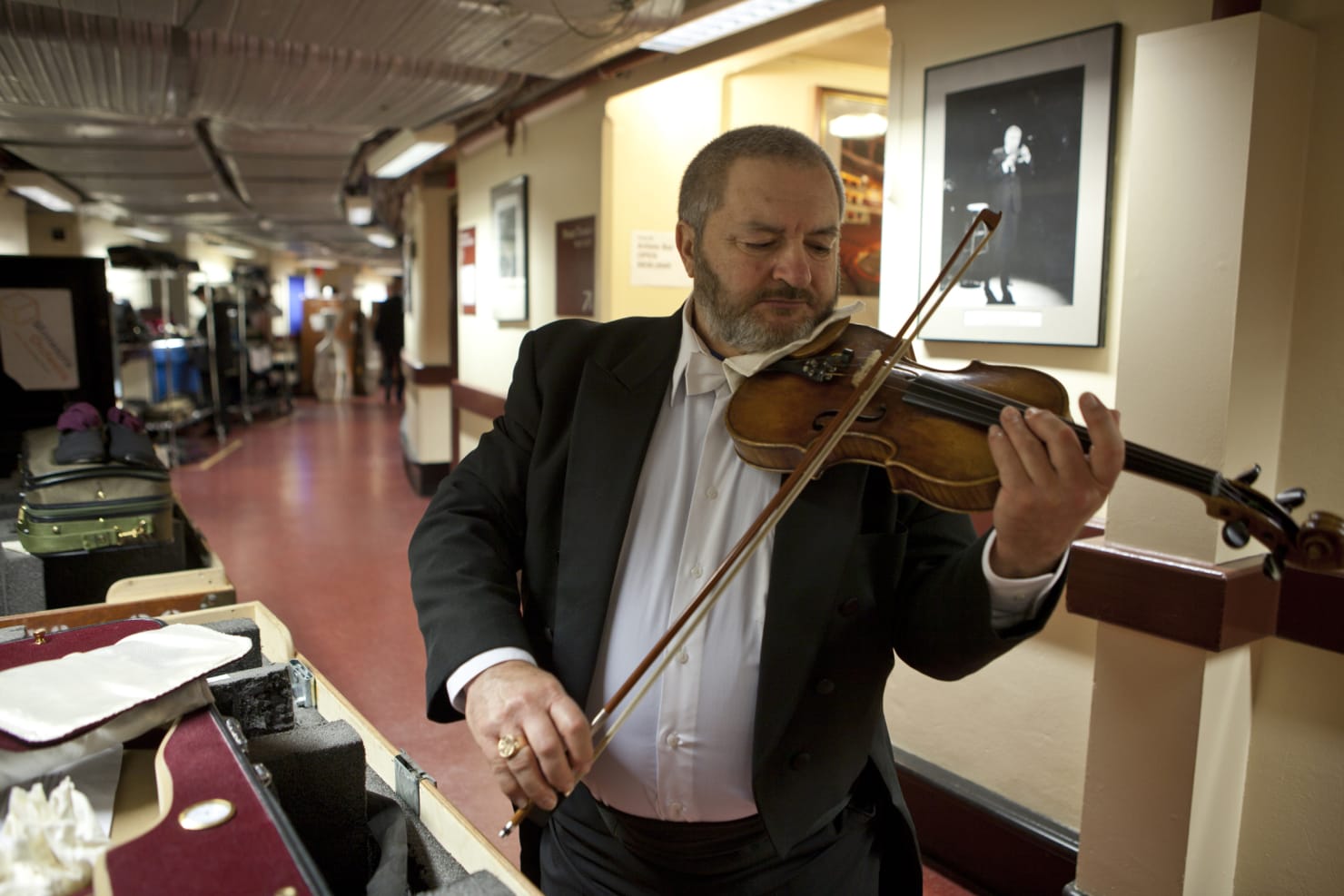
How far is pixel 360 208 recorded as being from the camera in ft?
30.0

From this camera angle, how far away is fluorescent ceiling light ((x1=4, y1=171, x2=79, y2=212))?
765 centimetres

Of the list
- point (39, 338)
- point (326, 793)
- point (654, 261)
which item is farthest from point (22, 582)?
point (654, 261)

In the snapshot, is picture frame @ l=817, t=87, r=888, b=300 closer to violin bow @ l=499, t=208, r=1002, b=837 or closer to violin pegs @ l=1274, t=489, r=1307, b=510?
violin bow @ l=499, t=208, r=1002, b=837

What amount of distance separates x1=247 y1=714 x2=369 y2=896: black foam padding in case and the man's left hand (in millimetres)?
855

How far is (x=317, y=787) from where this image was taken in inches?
46.2

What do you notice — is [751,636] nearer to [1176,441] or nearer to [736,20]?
[1176,441]

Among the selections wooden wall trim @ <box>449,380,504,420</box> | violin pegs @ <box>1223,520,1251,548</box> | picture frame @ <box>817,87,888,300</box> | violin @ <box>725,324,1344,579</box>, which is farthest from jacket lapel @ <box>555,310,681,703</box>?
wooden wall trim @ <box>449,380,504,420</box>

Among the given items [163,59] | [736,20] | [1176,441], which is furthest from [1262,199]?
[163,59]

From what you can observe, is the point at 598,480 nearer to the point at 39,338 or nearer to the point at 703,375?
the point at 703,375

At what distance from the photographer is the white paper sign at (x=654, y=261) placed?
4.41 meters

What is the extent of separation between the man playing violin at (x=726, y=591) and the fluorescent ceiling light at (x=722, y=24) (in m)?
1.81

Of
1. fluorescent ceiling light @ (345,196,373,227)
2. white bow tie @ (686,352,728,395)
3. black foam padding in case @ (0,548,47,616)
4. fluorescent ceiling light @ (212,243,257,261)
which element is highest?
fluorescent ceiling light @ (212,243,257,261)

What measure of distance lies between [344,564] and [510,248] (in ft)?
7.06

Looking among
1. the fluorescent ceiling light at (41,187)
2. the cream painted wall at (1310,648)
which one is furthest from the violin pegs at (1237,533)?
the fluorescent ceiling light at (41,187)
